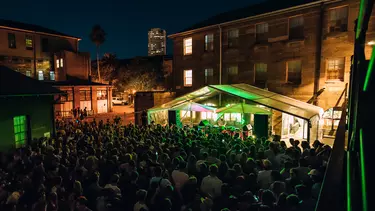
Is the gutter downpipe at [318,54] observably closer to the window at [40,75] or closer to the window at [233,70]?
the window at [233,70]

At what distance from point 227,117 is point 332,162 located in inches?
661

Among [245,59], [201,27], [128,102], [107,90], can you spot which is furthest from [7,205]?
[128,102]

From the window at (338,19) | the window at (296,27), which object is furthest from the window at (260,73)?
the window at (338,19)

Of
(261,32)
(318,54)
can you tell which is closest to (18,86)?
(261,32)

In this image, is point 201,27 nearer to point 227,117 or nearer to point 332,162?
point 227,117

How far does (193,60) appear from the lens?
70.3 ft

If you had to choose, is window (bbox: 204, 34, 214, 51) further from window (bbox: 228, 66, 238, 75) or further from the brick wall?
window (bbox: 228, 66, 238, 75)

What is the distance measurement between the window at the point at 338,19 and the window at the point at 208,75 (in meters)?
8.98

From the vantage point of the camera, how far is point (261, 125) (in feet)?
44.8

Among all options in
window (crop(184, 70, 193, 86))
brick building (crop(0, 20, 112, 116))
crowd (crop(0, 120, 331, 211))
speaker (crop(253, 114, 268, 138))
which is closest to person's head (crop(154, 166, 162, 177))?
crowd (crop(0, 120, 331, 211))

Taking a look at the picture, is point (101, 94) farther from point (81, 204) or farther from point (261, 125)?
point (81, 204)

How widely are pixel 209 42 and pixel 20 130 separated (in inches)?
575

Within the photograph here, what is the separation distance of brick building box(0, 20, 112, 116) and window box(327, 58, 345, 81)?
85.2 ft

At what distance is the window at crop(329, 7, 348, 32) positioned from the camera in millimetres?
14109
